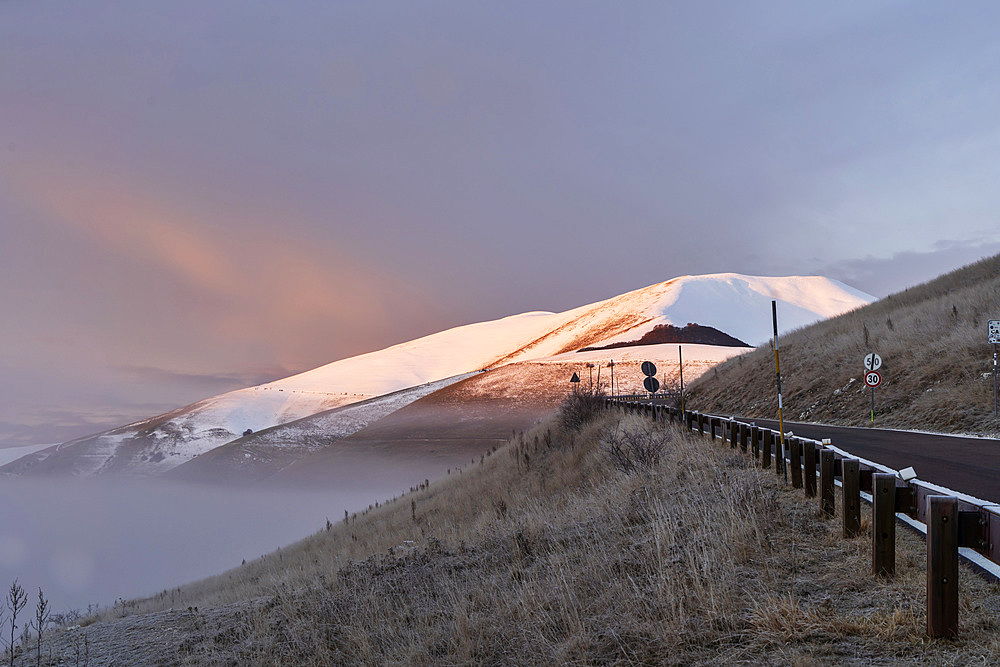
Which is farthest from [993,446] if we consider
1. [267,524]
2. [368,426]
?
[368,426]

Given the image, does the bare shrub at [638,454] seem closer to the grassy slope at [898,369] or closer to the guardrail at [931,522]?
the guardrail at [931,522]

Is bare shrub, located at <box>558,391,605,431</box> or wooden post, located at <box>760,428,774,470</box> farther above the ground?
wooden post, located at <box>760,428,774,470</box>

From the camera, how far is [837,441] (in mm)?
17453

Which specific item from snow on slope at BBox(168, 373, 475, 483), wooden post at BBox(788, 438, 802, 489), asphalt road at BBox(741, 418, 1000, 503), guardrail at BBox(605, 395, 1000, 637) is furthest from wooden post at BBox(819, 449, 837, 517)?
snow on slope at BBox(168, 373, 475, 483)

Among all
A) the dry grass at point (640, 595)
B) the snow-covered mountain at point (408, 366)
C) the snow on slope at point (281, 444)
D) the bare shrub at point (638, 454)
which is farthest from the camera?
the snow-covered mountain at point (408, 366)

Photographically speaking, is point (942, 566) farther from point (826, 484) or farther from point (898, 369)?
point (898, 369)

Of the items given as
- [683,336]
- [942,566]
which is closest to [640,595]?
[942,566]

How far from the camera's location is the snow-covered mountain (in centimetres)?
12188

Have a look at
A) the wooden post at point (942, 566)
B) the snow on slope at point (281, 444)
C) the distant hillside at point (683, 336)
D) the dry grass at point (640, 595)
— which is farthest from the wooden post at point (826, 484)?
the distant hillside at point (683, 336)

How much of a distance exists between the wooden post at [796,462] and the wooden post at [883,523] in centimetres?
421

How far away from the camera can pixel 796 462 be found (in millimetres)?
10281

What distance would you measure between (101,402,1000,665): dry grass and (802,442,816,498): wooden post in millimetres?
221

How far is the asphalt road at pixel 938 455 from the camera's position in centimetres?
1009

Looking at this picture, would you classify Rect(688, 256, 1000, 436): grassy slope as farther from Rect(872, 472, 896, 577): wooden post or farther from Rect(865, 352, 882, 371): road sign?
Rect(872, 472, 896, 577): wooden post
